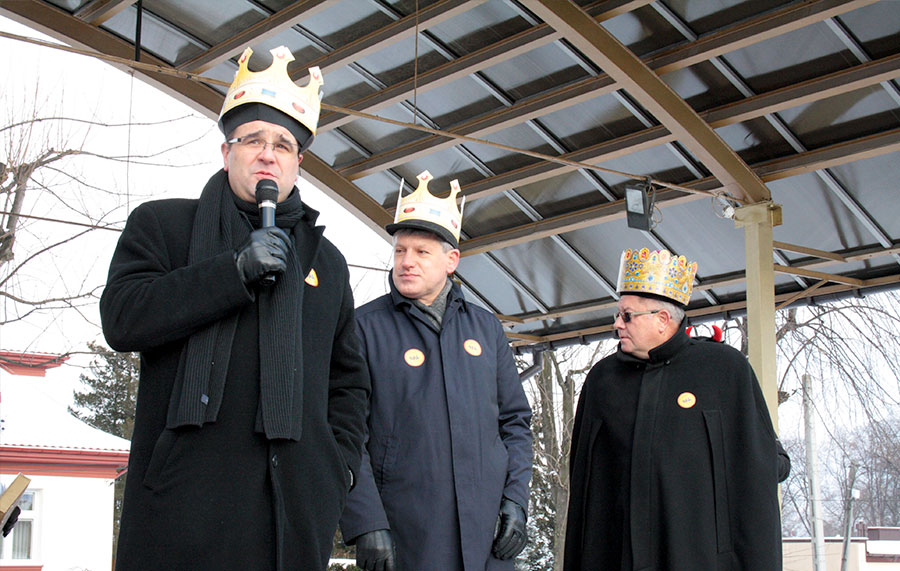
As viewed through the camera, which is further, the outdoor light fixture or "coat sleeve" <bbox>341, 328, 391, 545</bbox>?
the outdoor light fixture

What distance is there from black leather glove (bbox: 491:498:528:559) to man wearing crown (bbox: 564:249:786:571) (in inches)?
22.6

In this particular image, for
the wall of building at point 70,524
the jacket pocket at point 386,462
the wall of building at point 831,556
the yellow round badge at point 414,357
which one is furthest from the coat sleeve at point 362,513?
the wall of building at point 831,556

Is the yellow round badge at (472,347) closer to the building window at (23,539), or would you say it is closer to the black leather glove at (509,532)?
the black leather glove at (509,532)

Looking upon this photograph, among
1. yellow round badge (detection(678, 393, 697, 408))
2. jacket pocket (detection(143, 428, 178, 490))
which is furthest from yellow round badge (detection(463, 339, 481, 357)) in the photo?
jacket pocket (detection(143, 428, 178, 490))

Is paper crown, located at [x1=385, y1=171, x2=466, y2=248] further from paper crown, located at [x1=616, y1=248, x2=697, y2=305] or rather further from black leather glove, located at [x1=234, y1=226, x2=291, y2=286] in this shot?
black leather glove, located at [x1=234, y1=226, x2=291, y2=286]

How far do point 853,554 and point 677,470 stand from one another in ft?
87.1

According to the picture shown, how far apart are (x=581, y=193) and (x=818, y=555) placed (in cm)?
1240

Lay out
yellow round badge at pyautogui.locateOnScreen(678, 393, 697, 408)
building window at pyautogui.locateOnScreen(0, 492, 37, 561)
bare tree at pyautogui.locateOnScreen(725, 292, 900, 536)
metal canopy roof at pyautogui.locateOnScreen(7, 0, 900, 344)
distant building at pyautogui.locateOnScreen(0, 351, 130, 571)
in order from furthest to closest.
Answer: building window at pyautogui.locateOnScreen(0, 492, 37, 561) → distant building at pyautogui.locateOnScreen(0, 351, 130, 571) → bare tree at pyautogui.locateOnScreen(725, 292, 900, 536) → metal canopy roof at pyautogui.locateOnScreen(7, 0, 900, 344) → yellow round badge at pyautogui.locateOnScreen(678, 393, 697, 408)

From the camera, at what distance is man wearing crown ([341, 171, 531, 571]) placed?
3385mm

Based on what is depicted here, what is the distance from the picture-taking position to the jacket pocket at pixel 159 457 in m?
2.04

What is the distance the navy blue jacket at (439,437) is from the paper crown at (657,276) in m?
0.78

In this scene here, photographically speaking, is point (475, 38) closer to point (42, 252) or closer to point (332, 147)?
point (332, 147)

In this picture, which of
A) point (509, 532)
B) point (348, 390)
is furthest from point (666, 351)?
point (348, 390)

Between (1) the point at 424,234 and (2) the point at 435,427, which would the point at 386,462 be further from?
(1) the point at 424,234
